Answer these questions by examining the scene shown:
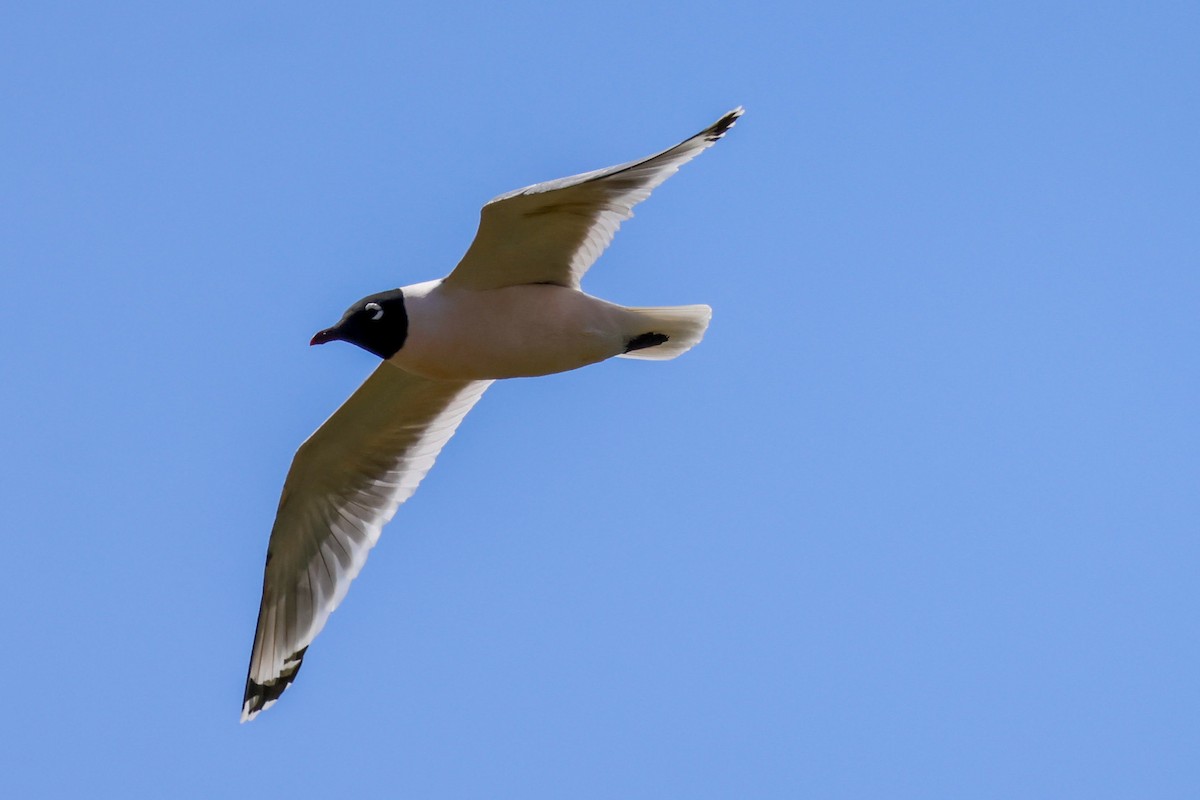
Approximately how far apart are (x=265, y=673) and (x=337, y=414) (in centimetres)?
154

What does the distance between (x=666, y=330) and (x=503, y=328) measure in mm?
897

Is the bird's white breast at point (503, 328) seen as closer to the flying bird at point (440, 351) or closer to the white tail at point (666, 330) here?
the flying bird at point (440, 351)

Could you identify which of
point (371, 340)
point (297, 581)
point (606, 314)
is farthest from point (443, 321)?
point (297, 581)

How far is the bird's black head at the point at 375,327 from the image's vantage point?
6781mm

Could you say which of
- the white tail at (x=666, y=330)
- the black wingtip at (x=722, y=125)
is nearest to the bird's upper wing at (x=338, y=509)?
the white tail at (x=666, y=330)

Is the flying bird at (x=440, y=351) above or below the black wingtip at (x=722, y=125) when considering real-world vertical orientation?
below

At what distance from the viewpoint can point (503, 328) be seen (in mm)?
6852

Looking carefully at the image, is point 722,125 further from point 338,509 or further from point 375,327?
point 338,509

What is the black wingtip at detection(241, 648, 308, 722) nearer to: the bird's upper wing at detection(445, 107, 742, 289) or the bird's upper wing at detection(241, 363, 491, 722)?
the bird's upper wing at detection(241, 363, 491, 722)

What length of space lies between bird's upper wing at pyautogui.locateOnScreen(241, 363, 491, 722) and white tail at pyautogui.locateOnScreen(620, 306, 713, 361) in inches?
42.4

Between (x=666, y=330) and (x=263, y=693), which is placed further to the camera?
(x=263, y=693)

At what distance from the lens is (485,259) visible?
6.79 meters

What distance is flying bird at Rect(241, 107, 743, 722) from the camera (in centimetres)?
666

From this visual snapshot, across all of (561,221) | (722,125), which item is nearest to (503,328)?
(561,221)
